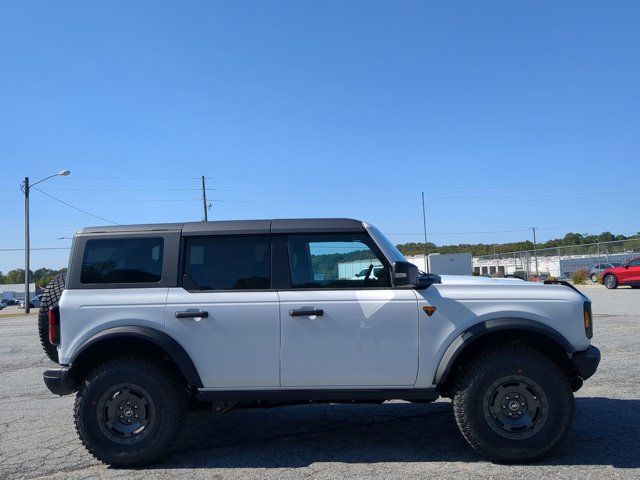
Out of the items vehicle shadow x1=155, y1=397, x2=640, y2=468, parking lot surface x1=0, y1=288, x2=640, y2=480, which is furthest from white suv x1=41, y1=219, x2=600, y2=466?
vehicle shadow x1=155, y1=397, x2=640, y2=468

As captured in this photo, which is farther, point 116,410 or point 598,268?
point 598,268

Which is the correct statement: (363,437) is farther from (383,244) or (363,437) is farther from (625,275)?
(625,275)

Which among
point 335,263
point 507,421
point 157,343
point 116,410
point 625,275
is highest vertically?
point 335,263

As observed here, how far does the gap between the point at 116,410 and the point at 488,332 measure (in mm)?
3191

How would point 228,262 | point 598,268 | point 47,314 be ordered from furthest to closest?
point 598,268 < point 47,314 < point 228,262

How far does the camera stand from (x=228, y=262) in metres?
4.73

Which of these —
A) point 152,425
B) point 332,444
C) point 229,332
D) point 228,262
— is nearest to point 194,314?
point 229,332

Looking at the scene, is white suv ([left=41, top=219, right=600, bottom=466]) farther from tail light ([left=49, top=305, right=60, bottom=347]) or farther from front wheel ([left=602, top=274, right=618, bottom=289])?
front wheel ([left=602, top=274, right=618, bottom=289])

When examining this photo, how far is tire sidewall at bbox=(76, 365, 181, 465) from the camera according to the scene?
443cm

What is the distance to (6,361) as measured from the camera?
10367 mm

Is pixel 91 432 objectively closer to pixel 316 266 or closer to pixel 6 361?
pixel 316 266

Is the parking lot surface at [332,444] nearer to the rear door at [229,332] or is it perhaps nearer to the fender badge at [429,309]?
the rear door at [229,332]

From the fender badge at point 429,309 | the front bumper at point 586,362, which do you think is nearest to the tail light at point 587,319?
the front bumper at point 586,362

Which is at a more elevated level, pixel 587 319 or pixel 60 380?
pixel 587 319
